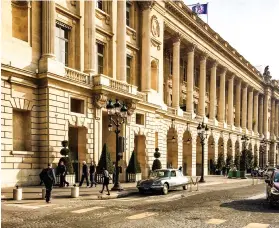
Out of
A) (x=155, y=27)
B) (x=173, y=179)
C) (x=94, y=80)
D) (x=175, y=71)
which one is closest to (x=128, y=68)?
(x=155, y=27)

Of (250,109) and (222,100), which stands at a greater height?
(222,100)

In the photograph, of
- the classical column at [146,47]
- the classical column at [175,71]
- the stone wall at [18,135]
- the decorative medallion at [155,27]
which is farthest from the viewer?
the classical column at [175,71]

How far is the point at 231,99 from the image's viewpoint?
67062 millimetres

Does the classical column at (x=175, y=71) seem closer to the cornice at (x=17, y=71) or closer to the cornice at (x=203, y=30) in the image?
the cornice at (x=203, y=30)

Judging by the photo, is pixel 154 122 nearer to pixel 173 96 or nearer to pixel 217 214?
pixel 173 96

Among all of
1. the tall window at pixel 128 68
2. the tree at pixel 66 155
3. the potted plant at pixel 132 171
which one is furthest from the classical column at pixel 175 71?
the tree at pixel 66 155

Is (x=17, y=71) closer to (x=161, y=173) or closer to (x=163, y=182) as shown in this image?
(x=161, y=173)

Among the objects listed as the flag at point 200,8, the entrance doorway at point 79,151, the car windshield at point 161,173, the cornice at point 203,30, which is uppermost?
the flag at point 200,8

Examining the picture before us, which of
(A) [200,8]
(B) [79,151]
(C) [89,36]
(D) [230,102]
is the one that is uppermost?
(A) [200,8]

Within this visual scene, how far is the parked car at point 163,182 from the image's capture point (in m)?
22.1

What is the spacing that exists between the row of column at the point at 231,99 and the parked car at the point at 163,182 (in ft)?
75.9

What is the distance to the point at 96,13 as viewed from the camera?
3200 cm

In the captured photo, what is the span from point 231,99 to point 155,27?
100 ft

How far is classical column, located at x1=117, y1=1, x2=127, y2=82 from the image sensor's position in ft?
111
